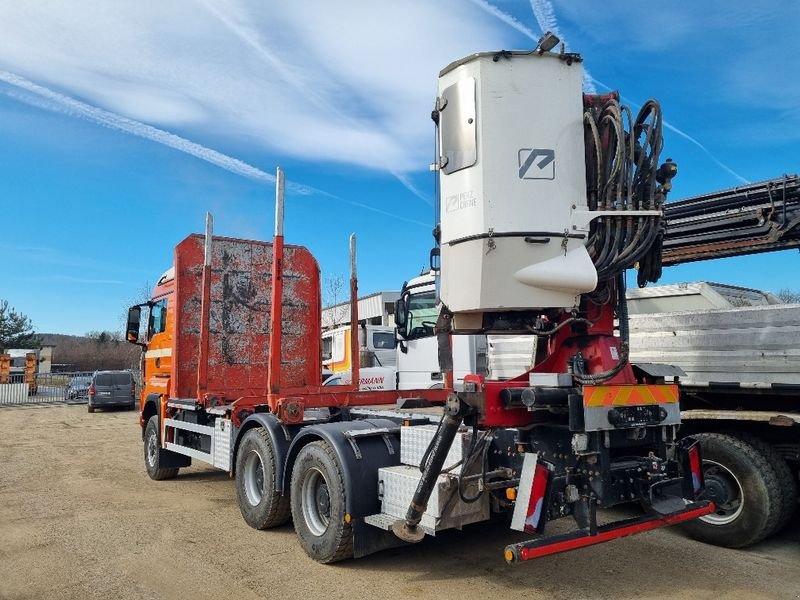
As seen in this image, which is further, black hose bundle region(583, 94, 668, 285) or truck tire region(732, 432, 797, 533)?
truck tire region(732, 432, 797, 533)

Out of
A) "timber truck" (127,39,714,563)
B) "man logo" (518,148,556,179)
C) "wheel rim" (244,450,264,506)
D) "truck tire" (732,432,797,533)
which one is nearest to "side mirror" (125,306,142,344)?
"wheel rim" (244,450,264,506)

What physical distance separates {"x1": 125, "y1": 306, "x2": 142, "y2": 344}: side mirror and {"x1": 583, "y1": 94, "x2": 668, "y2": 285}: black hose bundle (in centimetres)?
815

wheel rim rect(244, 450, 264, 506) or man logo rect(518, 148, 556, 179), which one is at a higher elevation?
man logo rect(518, 148, 556, 179)

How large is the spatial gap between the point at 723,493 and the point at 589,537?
102 inches

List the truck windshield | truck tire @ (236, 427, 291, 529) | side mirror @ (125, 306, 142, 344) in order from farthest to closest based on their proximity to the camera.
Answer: side mirror @ (125, 306, 142, 344)
the truck windshield
truck tire @ (236, 427, 291, 529)

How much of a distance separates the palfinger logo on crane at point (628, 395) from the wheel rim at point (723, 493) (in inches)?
72.7

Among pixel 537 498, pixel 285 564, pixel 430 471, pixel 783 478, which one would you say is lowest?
pixel 285 564

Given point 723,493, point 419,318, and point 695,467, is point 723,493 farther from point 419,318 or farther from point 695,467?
point 419,318

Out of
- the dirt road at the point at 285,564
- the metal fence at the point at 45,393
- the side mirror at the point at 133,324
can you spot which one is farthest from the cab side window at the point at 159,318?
the metal fence at the point at 45,393

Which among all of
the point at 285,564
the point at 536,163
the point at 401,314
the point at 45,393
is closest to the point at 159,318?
the point at 401,314

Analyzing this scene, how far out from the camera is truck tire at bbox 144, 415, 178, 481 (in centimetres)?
973

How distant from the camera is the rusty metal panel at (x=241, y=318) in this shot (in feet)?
29.1

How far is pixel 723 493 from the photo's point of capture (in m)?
6.12

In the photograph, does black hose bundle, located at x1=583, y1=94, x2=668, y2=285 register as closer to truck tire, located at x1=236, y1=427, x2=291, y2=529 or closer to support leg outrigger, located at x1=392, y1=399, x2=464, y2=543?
support leg outrigger, located at x1=392, y1=399, x2=464, y2=543
